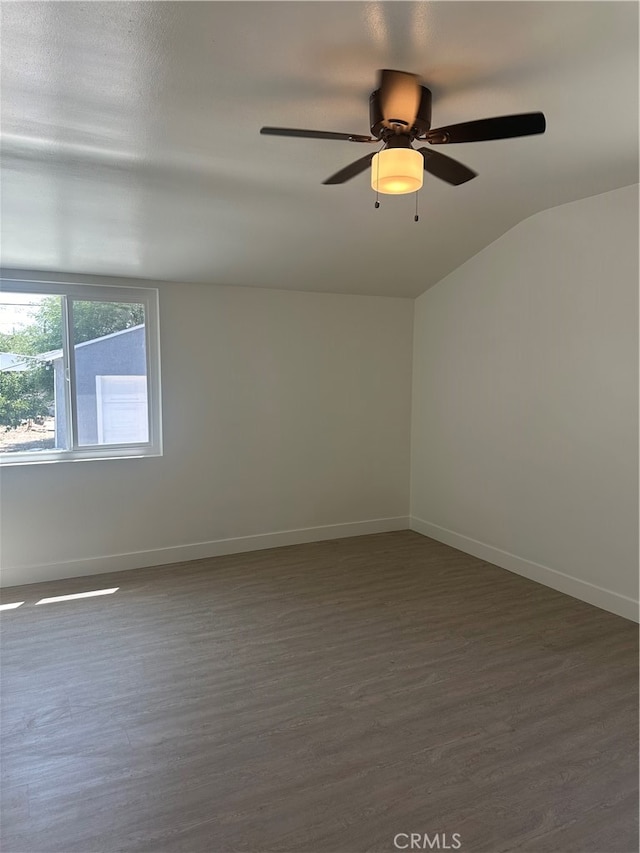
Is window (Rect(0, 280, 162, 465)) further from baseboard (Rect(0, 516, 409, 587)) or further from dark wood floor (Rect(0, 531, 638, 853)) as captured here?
dark wood floor (Rect(0, 531, 638, 853))

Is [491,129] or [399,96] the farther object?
[399,96]

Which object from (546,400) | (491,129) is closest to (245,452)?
(546,400)

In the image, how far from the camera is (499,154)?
2.76 m

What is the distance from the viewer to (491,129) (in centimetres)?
Answer: 188

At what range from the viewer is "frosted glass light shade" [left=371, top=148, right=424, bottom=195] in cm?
194

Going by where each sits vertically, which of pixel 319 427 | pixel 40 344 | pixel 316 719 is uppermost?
pixel 40 344

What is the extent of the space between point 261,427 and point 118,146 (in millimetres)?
2464

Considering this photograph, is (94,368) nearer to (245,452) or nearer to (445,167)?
(245,452)

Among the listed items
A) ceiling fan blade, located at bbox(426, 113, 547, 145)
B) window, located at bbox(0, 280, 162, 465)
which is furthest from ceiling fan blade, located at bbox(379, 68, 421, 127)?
window, located at bbox(0, 280, 162, 465)

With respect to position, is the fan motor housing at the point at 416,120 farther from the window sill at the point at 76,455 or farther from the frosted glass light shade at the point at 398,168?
the window sill at the point at 76,455

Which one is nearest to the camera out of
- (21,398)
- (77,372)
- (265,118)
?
(265,118)

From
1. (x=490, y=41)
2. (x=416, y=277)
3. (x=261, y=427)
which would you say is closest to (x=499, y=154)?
(x=490, y=41)

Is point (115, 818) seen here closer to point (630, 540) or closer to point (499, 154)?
point (630, 540)

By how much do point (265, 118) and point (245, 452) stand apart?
2.67 meters
